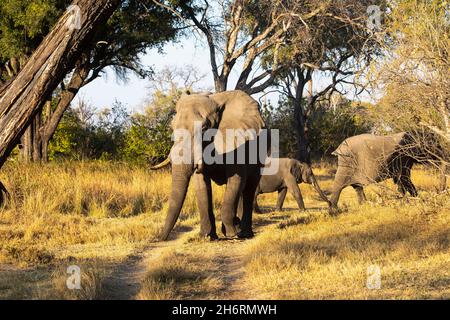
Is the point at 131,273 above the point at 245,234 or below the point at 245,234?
below

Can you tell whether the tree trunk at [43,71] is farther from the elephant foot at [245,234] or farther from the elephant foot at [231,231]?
the elephant foot at [245,234]

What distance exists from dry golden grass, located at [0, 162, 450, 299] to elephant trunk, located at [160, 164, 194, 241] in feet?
1.25

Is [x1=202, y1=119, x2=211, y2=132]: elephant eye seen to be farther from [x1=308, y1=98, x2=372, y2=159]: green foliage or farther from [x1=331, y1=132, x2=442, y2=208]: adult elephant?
[x1=308, y1=98, x2=372, y2=159]: green foliage

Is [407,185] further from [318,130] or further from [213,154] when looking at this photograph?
[318,130]

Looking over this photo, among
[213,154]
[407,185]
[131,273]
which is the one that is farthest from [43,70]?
[407,185]

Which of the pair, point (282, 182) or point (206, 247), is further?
point (282, 182)

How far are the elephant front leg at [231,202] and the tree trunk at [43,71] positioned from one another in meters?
4.11

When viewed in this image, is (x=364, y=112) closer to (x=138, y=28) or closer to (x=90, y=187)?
(x=90, y=187)

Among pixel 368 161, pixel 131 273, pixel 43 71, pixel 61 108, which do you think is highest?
pixel 61 108

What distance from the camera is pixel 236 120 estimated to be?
33.4 feet

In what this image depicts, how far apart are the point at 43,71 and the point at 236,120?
14.6ft

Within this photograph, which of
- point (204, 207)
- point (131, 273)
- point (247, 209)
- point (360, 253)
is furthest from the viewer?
point (247, 209)
